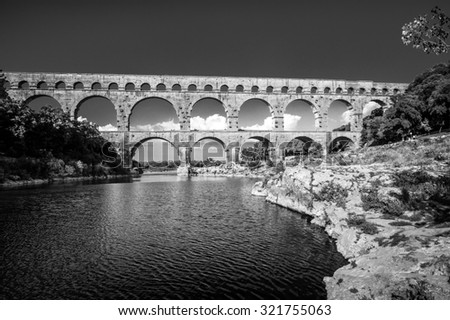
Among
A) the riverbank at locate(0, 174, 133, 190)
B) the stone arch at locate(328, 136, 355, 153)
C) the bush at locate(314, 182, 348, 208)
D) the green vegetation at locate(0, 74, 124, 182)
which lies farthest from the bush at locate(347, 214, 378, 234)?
the stone arch at locate(328, 136, 355, 153)

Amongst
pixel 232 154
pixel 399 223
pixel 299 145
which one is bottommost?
pixel 399 223

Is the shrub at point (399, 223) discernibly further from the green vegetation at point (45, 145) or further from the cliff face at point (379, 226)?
the green vegetation at point (45, 145)

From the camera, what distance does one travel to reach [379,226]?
894 cm

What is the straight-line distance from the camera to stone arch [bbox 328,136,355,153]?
51.1 metres

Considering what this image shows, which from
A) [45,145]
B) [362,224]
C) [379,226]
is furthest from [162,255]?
[45,145]

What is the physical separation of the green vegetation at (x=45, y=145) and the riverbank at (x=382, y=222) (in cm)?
3280

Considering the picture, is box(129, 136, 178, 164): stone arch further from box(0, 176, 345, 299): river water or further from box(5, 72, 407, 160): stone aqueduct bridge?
box(0, 176, 345, 299): river water

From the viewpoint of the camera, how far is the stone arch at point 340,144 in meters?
51.1

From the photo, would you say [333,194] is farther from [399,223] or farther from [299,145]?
[299,145]

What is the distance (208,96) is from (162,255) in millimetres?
44409

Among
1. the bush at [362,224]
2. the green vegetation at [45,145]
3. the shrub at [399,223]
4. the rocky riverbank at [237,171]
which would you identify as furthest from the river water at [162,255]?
the rocky riverbank at [237,171]

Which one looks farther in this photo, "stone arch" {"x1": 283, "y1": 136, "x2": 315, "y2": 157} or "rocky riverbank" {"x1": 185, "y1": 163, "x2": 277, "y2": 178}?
"stone arch" {"x1": 283, "y1": 136, "x2": 315, "y2": 157}

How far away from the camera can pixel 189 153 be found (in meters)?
48.6

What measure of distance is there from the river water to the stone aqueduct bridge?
34.2 meters
